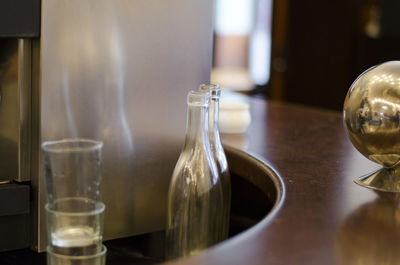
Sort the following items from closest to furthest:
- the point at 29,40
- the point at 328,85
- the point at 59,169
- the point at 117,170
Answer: the point at 59,169 → the point at 29,40 → the point at 117,170 → the point at 328,85

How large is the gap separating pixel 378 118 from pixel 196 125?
0.26 metres

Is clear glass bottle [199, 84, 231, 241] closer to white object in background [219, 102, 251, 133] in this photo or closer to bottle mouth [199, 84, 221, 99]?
bottle mouth [199, 84, 221, 99]

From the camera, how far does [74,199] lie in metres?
0.80

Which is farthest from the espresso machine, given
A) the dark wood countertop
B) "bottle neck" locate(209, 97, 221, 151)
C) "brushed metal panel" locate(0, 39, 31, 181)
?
the dark wood countertop

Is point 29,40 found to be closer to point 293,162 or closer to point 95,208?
point 95,208

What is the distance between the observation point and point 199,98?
0.91 metres

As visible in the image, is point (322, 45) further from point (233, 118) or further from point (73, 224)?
point (73, 224)

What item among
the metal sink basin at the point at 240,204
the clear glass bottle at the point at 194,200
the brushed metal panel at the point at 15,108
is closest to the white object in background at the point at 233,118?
the metal sink basin at the point at 240,204

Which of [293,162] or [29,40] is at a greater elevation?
[29,40]

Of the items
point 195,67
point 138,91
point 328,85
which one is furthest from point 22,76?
point 328,85

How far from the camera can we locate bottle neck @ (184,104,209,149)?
92cm

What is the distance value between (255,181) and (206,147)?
0.19 metres

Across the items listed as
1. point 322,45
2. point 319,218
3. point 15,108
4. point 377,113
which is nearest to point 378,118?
point 377,113

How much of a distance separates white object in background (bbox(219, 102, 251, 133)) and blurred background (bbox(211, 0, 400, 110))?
3.33 meters
